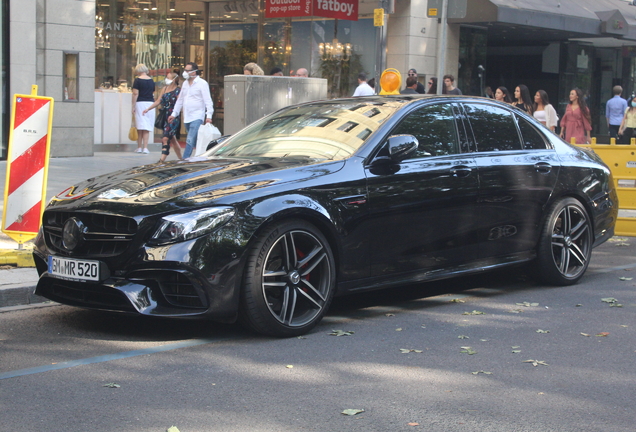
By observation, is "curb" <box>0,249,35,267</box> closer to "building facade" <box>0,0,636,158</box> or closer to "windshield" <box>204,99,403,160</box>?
"windshield" <box>204,99,403,160</box>

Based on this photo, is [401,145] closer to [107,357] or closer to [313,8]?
[107,357]

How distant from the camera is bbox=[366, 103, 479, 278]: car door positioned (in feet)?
20.2

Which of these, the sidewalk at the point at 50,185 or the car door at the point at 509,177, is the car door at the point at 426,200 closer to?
the car door at the point at 509,177

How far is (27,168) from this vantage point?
770 cm

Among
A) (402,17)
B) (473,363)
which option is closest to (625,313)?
(473,363)

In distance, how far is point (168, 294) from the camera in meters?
5.28

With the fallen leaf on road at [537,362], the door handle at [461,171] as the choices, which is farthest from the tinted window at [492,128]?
the fallen leaf on road at [537,362]

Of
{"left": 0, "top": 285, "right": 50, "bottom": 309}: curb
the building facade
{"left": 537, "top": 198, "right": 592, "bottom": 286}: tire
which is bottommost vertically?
{"left": 0, "top": 285, "right": 50, "bottom": 309}: curb

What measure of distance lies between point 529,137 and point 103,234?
151 inches

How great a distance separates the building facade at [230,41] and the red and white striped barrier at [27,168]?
778cm

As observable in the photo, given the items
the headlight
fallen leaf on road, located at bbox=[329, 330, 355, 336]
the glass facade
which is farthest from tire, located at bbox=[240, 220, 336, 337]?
the glass facade

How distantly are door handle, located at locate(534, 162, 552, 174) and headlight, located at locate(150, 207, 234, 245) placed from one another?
10.4ft

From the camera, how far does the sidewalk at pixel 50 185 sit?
656cm

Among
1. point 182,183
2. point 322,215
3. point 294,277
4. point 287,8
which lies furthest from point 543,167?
point 287,8
